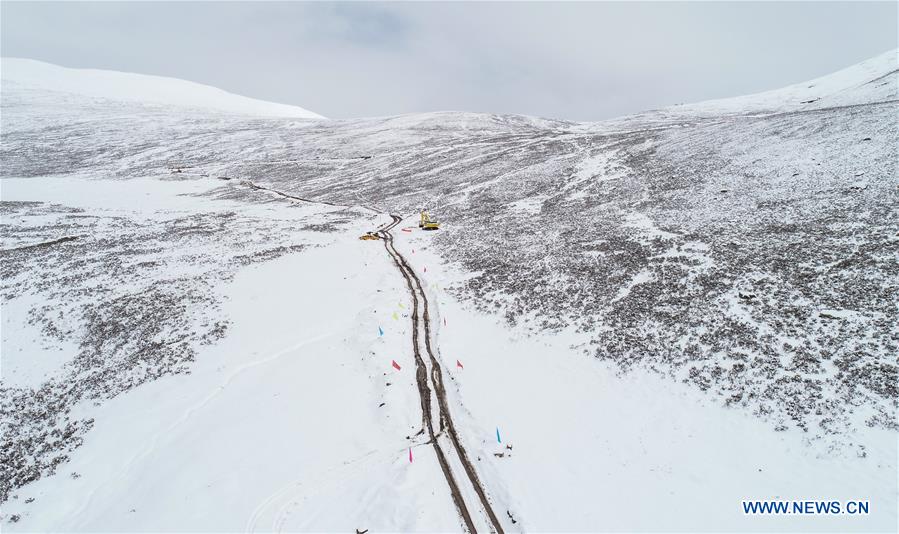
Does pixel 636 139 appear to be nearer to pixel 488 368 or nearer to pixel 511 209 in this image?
pixel 511 209

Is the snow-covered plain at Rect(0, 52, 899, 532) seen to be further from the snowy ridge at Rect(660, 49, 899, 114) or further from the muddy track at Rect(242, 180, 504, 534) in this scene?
the snowy ridge at Rect(660, 49, 899, 114)

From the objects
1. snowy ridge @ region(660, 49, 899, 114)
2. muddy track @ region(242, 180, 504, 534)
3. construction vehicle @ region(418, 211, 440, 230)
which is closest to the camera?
muddy track @ region(242, 180, 504, 534)

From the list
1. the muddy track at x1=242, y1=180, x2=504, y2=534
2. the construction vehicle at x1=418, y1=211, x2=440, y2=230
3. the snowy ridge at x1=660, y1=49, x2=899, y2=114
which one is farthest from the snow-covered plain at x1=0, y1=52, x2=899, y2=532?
the snowy ridge at x1=660, y1=49, x2=899, y2=114

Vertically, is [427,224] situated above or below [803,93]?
below

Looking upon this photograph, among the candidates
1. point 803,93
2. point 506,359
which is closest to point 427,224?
point 506,359

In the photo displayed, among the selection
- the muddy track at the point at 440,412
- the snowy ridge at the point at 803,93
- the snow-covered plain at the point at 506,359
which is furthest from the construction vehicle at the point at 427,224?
the snowy ridge at the point at 803,93

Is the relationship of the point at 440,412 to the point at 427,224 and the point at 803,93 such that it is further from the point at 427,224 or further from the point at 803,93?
the point at 803,93

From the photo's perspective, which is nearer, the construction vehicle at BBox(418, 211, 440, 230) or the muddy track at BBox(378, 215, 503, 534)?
the muddy track at BBox(378, 215, 503, 534)

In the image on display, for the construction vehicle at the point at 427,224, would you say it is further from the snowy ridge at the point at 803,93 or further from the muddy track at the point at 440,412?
the snowy ridge at the point at 803,93

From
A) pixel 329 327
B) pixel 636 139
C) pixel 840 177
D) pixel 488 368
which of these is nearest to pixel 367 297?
pixel 329 327
